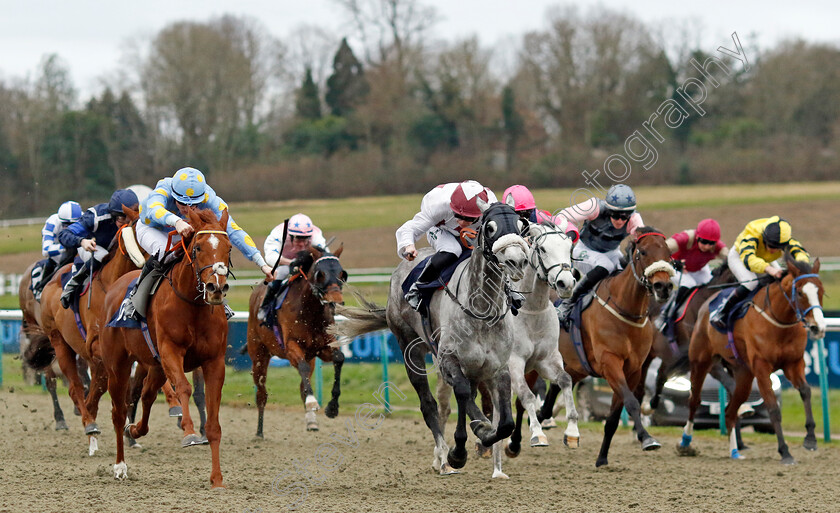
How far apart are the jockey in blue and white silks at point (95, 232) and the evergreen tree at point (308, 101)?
29356 millimetres

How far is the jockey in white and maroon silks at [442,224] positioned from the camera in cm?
608

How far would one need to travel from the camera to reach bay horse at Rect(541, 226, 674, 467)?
23.5 feet

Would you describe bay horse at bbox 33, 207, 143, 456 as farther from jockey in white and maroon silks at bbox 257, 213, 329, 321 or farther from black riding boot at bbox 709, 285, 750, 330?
black riding boot at bbox 709, 285, 750, 330

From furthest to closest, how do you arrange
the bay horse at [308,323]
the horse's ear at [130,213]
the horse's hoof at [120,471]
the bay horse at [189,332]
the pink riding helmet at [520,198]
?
the bay horse at [308,323] → the horse's ear at [130,213] → the horse's hoof at [120,471] → the pink riding helmet at [520,198] → the bay horse at [189,332]

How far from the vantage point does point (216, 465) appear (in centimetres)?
596

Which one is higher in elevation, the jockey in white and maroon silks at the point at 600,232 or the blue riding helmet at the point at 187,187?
the blue riding helmet at the point at 187,187

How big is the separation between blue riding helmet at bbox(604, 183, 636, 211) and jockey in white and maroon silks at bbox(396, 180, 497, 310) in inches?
76.7

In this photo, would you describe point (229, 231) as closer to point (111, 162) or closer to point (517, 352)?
point (517, 352)

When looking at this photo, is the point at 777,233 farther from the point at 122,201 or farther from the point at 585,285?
the point at 122,201

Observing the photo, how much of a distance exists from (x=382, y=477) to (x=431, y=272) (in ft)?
5.12

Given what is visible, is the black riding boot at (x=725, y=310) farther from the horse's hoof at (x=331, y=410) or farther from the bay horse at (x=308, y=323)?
the horse's hoof at (x=331, y=410)

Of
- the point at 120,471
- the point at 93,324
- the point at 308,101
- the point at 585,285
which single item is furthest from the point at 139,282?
the point at 308,101

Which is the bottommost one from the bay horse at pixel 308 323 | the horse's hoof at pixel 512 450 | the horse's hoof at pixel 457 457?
the horse's hoof at pixel 512 450

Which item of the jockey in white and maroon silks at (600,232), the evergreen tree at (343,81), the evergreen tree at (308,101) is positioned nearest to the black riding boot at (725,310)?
the jockey in white and maroon silks at (600,232)
